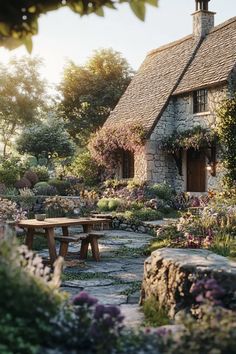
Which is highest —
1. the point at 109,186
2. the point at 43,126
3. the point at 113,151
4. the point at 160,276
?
the point at 43,126

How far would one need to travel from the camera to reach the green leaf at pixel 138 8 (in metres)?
3.38

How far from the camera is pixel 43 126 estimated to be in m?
27.6

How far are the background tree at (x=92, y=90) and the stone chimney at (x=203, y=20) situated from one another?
1360 centimetres

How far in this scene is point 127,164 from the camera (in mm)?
22062

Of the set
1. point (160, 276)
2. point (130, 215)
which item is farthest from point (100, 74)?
point (160, 276)

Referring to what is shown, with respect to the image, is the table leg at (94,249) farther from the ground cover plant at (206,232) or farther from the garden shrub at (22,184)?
the garden shrub at (22,184)

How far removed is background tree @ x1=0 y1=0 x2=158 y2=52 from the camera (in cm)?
347

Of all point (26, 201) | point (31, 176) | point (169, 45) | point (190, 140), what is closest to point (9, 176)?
point (31, 176)

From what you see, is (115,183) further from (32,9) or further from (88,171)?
(32,9)

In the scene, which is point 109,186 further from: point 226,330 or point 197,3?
point 226,330

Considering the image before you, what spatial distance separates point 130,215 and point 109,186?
258 inches

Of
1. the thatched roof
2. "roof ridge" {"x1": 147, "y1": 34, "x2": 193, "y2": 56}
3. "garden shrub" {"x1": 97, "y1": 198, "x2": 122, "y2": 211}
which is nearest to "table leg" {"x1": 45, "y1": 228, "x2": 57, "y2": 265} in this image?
"garden shrub" {"x1": 97, "y1": 198, "x2": 122, "y2": 211}

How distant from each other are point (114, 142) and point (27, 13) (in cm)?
1745

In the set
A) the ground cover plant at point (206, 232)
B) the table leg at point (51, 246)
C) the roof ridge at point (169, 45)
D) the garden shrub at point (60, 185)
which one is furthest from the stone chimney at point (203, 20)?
the table leg at point (51, 246)
